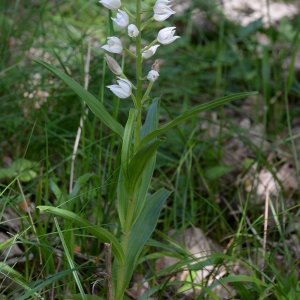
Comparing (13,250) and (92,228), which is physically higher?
(92,228)

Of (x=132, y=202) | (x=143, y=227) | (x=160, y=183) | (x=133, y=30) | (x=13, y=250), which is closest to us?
(x=133, y=30)

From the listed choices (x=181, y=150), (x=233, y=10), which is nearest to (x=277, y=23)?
(x=233, y=10)

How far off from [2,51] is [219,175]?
1.52 m

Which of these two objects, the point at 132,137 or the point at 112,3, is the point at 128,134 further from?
the point at 112,3

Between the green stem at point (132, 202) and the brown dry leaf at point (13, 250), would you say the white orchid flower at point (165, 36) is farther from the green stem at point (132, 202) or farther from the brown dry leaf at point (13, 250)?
the brown dry leaf at point (13, 250)

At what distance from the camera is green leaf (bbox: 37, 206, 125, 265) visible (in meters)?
1.37

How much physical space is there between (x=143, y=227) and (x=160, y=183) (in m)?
0.89

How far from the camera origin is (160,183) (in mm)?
2559

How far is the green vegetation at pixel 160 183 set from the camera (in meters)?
1.71

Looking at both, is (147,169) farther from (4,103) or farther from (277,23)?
(277,23)

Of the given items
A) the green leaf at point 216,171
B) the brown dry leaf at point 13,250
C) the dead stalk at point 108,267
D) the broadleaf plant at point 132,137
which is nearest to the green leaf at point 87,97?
the broadleaf plant at point 132,137

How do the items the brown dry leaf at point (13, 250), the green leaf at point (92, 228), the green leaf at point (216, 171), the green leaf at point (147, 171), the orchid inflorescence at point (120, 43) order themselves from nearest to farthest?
the green leaf at point (92, 228)
the orchid inflorescence at point (120, 43)
the green leaf at point (147, 171)
the brown dry leaf at point (13, 250)
the green leaf at point (216, 171)

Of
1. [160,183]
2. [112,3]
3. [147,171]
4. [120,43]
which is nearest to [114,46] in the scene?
[120,43]

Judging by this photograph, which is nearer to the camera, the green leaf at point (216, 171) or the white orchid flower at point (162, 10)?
the white orchid flower at point (162, 10)
